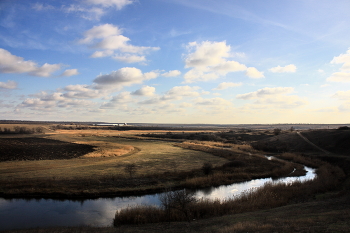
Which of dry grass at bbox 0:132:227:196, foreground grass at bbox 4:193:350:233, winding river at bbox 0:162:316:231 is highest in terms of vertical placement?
foreground grass at bbox 4:193:350:233

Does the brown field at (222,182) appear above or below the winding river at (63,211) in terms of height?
above

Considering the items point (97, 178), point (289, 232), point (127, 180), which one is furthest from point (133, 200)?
point (289, 232)

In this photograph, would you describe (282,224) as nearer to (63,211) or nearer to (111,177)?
(63,211)

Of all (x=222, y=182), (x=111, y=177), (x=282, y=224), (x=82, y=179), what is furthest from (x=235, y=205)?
(x=82, y=179)

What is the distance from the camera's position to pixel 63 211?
2275 cm

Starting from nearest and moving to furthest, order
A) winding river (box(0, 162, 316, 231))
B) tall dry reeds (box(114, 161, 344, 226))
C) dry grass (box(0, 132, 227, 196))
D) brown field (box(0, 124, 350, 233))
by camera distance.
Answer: brown field (box(0, 124, 350, 233)), tall dry reeds (box(114, 161, 344, 226)), winding river (box(0, 162, 316, 231)), dry grass (box(0, 132, 227, 196))

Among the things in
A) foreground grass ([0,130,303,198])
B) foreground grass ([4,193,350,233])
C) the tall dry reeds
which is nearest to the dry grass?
foreground grass ([0,130,303,198])

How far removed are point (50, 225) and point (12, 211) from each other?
579 centimetres

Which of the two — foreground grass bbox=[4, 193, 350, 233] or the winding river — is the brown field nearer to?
foreground grass bbox=[4, 193, 350, 233]

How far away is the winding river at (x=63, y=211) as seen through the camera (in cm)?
1977

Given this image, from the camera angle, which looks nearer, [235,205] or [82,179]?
[235,205]

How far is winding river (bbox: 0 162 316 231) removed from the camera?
19767 millimetres

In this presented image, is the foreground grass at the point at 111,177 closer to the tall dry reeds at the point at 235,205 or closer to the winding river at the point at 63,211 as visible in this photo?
the winding river at the point at 63,211

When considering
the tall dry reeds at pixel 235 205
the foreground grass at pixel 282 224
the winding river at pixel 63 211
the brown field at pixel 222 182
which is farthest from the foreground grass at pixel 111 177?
the foreground grass at pixel 282 224
